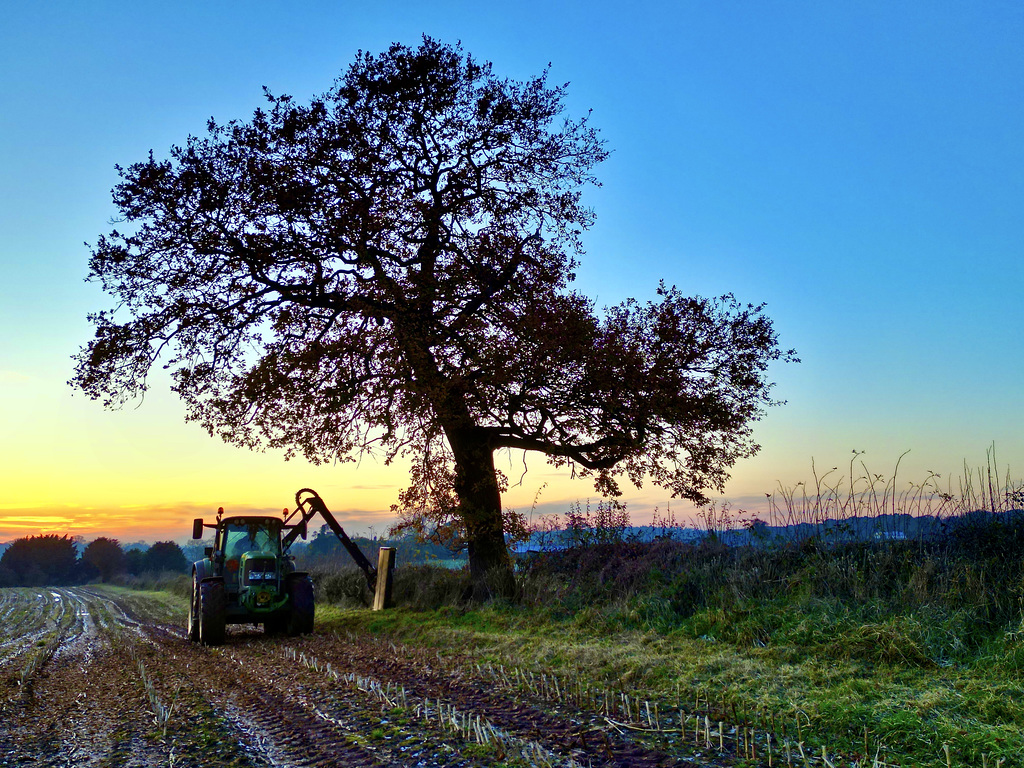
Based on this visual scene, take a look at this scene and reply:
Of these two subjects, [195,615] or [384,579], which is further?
[384,579]

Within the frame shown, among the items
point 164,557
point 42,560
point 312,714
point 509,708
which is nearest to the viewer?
point 509,708

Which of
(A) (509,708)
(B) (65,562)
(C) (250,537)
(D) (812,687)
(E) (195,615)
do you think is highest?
(C) (250,537)

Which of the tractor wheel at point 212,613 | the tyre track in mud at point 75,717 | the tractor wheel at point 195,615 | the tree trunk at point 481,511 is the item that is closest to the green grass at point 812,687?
the tyre track in mud at point 75,717

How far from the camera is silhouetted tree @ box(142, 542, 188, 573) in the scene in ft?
242

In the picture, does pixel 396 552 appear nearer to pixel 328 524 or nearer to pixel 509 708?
pixel 328 524

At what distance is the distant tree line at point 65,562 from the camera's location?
2721 inches

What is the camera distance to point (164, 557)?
75812 millimetres

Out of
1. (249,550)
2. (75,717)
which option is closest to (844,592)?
(75,717)

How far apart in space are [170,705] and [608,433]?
9.47 metres

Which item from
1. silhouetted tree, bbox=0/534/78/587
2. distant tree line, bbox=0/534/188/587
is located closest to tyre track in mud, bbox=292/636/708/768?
distant tree line, bbox=0/534/188/587

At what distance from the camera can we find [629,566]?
12852mm

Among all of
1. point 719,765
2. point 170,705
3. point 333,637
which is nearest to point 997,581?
point 719,765

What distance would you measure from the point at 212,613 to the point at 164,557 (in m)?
71.4

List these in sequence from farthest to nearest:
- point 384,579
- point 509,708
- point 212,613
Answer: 1. point 384,579
2. point 212,613
3. point 509,708
